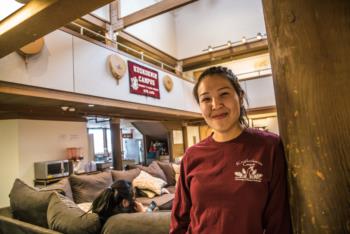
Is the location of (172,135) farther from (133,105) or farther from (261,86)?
(133,105)

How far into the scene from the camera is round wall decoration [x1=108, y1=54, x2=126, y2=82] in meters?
4.41

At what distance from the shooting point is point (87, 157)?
20.5 feet

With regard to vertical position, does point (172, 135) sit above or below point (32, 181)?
above

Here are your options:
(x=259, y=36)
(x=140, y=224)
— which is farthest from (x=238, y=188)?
(x=259, y=36)

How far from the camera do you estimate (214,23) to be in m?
7.90

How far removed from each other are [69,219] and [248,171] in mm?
1546

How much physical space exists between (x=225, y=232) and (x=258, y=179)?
0.19 meters

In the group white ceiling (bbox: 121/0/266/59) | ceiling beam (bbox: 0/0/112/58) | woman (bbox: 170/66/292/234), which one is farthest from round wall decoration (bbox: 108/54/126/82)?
woman (bbox: 170/66/292/234)

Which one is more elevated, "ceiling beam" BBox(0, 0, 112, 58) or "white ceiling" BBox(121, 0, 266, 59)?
"white ceiling" BBox(121, 0, 266, 59)

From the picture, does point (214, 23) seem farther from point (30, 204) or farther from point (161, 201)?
point (30, 204)

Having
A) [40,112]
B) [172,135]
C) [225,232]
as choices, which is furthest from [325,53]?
[172,135]

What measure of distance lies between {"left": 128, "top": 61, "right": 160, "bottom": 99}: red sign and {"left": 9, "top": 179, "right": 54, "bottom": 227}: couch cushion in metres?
2.80

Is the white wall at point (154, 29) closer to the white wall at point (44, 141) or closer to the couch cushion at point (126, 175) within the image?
the white wall at point (44, 141)

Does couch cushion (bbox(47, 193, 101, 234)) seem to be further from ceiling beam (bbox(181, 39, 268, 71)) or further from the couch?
ceiling beam (bbox(181, 39, 268, 71))
